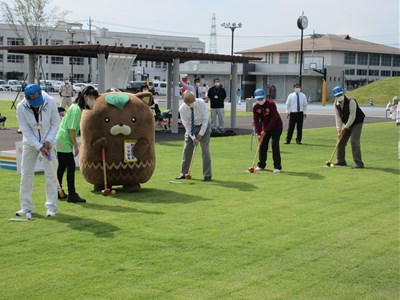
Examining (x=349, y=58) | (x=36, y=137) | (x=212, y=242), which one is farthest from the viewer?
(x=349, y=58)

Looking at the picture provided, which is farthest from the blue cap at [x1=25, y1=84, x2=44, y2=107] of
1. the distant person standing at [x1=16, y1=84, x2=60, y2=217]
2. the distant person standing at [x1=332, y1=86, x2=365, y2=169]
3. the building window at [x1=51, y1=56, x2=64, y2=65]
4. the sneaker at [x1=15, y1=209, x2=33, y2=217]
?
the building window at [x1=51, y1=56, x2=64, y2=65]

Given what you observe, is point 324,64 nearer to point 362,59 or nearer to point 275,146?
point 362,59

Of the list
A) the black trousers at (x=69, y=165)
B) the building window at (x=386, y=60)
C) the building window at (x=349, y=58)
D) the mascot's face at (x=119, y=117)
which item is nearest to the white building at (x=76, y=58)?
the building window at (x=349, y=58)

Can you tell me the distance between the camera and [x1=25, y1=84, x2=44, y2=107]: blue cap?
8.93m

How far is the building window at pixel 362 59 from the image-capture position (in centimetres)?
9194

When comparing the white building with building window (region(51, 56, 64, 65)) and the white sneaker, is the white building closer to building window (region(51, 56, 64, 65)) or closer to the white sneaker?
building window (region(51, 56, 64, 65))

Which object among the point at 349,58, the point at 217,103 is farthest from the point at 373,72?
the point at 217,103

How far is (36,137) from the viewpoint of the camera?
30.0 ft

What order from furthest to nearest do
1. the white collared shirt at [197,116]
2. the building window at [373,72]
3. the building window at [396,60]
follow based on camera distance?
the building window at [396,60] < the building window at [373,72] < the white collared shirt at [197,116]

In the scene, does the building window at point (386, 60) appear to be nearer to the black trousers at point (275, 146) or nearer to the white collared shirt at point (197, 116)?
the black trousers at point (275, 146)

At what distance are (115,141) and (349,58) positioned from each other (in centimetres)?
8423

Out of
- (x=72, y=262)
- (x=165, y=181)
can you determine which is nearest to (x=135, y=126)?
(x=165, y=181)

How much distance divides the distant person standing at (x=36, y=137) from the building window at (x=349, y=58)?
84593 millimetres

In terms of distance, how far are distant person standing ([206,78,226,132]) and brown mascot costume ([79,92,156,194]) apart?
1317 cm
